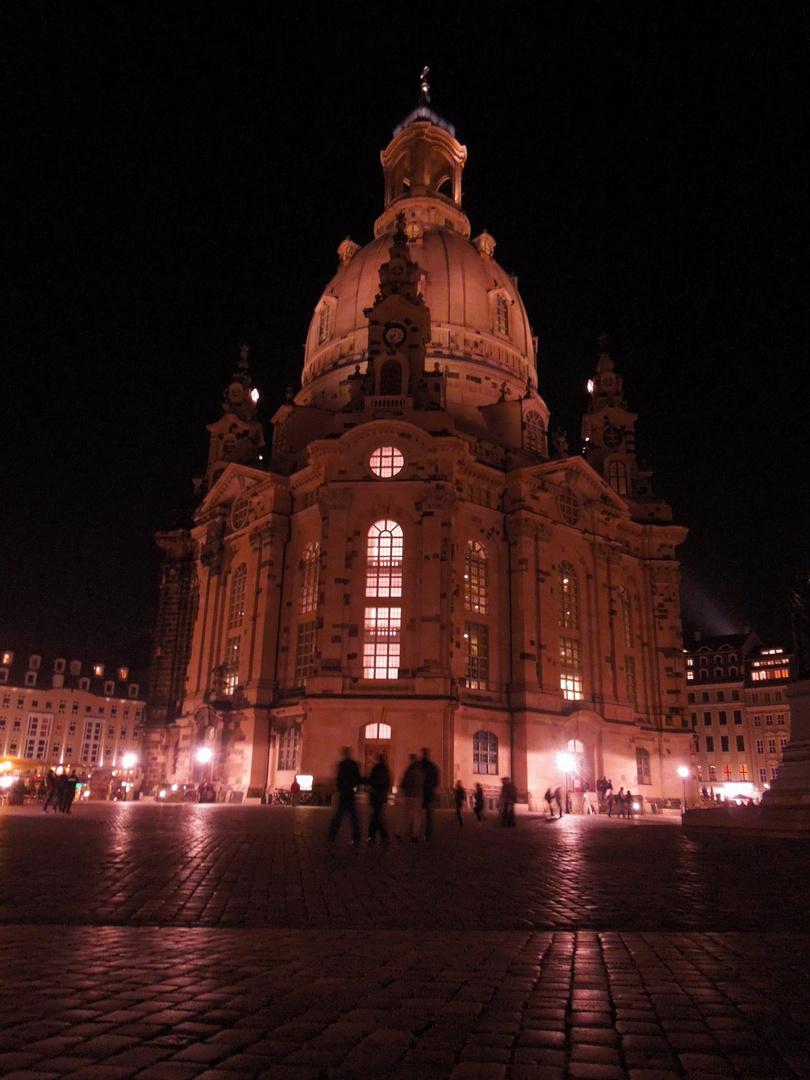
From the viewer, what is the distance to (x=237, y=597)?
60094 millimetres

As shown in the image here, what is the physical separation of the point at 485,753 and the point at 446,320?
34.5m

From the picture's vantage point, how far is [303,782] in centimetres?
4616

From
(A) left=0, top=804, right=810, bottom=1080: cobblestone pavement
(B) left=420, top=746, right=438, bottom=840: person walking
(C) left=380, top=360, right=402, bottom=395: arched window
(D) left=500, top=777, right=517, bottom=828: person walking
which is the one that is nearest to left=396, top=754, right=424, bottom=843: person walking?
(B) left=420, top=746, right=438, bottom=840: person walking

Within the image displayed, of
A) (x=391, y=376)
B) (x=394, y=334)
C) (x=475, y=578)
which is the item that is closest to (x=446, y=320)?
(x=394, y=334)

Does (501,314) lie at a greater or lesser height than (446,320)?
greater

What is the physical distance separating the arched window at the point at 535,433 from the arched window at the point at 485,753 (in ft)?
75.0

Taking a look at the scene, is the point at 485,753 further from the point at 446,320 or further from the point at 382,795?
the point at 446,320

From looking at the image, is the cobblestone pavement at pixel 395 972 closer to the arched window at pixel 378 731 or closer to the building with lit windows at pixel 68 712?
the arched window at pixel 378 731

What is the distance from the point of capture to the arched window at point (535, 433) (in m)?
65.2

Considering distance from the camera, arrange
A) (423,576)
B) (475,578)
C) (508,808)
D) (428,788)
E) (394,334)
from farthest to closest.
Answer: (394,334)
(475,578)
(423,576)
(508,808)
(428,788)

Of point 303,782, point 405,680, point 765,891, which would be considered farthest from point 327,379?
point 765,891

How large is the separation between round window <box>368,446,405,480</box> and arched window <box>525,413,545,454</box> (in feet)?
49.9

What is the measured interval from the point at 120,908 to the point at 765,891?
8.72 metres

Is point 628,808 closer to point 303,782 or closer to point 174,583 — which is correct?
point 303,782
